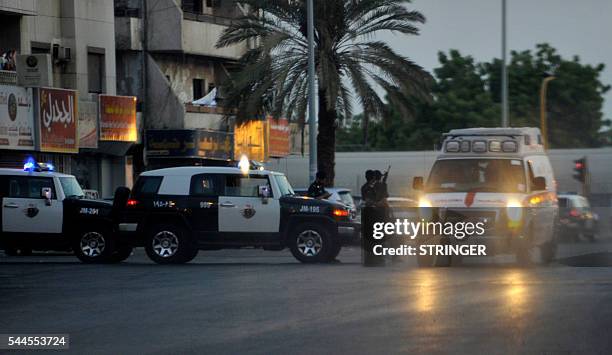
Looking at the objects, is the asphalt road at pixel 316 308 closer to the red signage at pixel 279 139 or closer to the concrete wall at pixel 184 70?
the concrete wall at pixel 184 70

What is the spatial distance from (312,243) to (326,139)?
49.9 feet

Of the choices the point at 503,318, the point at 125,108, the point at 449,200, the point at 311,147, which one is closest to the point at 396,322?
the point at 503,318

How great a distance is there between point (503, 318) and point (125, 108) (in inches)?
1234

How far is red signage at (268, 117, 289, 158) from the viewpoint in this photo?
51747 mm

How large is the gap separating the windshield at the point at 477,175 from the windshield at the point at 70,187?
733cm

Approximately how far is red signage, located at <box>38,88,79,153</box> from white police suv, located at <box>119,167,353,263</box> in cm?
1436

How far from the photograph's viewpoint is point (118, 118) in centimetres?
4366

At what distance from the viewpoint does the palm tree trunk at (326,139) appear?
39250mm

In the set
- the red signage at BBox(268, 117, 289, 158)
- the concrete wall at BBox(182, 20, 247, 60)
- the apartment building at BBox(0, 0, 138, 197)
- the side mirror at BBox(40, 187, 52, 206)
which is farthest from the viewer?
the red signage at BBox(268, 117, 289, 158)

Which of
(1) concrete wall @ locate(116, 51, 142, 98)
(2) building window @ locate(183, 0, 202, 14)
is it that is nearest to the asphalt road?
(1) concrete wall @ locate(116, 51, 142, 98)

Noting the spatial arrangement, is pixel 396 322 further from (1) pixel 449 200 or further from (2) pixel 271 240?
(2) pixel 271 240

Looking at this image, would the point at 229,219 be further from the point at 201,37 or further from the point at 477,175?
the point at 201,37

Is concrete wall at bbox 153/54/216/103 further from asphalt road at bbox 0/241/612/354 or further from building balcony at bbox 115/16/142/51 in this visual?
asphalt road at bbox 0/241/612/354

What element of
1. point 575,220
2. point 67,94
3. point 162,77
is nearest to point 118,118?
point 162,77
